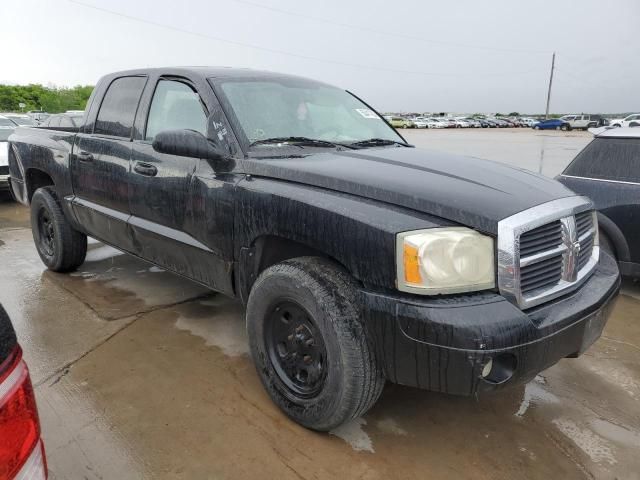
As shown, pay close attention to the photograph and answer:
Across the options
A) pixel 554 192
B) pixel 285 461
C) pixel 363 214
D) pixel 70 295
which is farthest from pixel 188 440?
pixel 70 295

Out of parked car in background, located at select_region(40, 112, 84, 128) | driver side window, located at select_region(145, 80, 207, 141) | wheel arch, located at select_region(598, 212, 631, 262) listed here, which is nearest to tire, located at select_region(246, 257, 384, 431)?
driver side window, located at select_region(145, 80, 207, 141)

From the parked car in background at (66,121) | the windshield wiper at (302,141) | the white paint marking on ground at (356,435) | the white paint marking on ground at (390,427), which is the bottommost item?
the white paint marking on ground at (390,427)

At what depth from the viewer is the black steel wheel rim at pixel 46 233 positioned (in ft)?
15.9

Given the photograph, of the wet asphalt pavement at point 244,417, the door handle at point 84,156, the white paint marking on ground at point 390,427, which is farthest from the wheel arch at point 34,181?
the white paint marking on ground at point 390,427

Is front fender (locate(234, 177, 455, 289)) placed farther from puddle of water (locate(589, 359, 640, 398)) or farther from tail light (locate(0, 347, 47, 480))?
puddle of water (locate(589, 359, 640, 398))

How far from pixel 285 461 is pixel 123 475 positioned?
72 cm

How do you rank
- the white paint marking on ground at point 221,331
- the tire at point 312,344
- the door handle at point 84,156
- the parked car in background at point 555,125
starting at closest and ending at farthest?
the tire at point 312,344 → the white paint marking on ground at point 221,331 → the door handle at point 84,156 → the parked car in background at point 555,125

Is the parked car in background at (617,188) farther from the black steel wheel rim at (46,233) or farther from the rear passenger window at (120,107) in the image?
the black steel wheel rim at (46,233)

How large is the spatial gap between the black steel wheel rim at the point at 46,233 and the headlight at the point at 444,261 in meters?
3.96

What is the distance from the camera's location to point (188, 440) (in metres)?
2.47

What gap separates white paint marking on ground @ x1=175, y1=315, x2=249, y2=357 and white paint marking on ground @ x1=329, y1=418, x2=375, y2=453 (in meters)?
1.01

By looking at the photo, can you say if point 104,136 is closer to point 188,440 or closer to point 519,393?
point 188,440

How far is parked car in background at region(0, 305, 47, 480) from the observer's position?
105 cm

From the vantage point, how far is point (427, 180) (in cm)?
239
